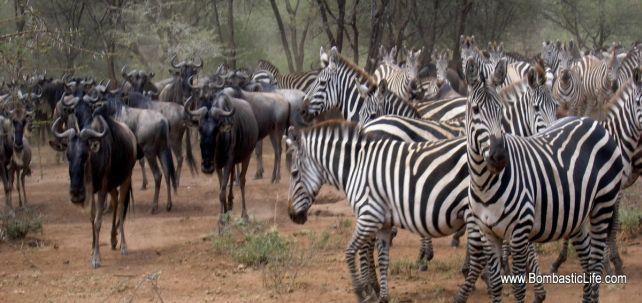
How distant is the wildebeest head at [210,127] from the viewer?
11375 mm

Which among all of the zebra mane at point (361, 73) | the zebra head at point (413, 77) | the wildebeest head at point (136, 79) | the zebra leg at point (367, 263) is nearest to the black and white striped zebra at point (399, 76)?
the zebra head at point (413, 77)

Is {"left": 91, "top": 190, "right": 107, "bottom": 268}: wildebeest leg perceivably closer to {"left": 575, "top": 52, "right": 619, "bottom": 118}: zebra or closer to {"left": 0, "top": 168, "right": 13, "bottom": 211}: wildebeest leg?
{"left": 0, "top": 168, "right": 13, "bottom": 211}: wildebeest leg

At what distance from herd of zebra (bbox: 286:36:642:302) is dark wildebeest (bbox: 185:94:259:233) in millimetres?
3695

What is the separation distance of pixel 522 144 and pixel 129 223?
7062 mm

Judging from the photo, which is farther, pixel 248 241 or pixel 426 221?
Result: pixel 248 241

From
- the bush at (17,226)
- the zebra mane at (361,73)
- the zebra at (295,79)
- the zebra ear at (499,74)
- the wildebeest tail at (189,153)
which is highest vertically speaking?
the zebra ear at (499,74)

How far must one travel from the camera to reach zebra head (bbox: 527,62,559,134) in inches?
322

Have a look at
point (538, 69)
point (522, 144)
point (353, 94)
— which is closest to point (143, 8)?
point (353, 94)

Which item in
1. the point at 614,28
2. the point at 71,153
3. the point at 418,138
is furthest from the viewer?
the point at 614,28

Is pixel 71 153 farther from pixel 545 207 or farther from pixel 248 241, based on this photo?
pixel 545 207

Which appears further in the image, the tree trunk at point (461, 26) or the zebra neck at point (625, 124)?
the tree trunk at point (461, 26)

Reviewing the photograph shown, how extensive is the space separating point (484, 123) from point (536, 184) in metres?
0.69

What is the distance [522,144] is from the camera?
604 cm

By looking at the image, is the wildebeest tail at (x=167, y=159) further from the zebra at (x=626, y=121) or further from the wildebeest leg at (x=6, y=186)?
the zebra at (x=626, y=121)
